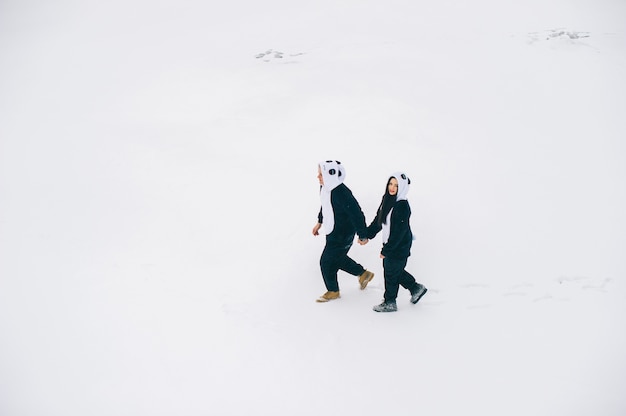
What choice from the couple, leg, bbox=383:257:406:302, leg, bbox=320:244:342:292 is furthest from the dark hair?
leg, bbox=320:244:342:292

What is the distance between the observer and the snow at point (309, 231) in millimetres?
4672

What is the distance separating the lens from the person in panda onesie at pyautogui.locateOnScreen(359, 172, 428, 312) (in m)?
4.99

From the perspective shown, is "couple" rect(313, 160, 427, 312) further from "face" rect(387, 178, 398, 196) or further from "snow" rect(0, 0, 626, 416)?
"snow" rect(0, 0, 626, 416)

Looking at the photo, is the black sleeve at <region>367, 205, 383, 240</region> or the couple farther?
the black sleeve at <region>367, 205, 383, 240</region>

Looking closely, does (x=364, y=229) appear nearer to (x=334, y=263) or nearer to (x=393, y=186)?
(x=334, y=263)

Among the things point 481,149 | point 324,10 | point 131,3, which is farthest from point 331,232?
point 131,3

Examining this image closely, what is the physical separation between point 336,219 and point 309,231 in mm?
1492

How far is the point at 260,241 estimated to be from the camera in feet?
22.2

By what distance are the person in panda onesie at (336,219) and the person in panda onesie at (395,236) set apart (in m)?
0.23

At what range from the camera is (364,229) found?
5418 mm

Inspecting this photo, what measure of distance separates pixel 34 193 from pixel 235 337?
197 inches

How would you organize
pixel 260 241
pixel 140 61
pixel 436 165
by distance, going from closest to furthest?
pixel 260 241 → pixel 436 165 → pixel 140 61

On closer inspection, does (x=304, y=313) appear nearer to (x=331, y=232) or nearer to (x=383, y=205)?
(x=331, y=232)

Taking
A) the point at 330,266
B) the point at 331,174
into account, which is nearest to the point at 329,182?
the point at 331,174
